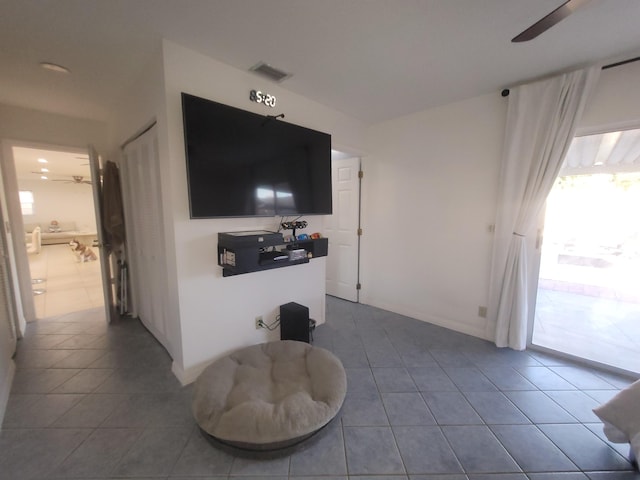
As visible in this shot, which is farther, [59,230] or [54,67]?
[59,230]

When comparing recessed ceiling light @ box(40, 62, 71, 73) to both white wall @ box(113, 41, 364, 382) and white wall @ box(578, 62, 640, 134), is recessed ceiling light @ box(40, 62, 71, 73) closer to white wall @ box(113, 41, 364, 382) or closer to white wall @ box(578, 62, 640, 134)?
white wall @ box(113, 41, 364, 382)

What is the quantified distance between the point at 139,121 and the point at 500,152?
3346 millimetres

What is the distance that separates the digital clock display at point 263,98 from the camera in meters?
2.08

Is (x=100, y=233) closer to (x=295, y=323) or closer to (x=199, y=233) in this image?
(x=199, y=233)

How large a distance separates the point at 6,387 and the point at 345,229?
136 inches

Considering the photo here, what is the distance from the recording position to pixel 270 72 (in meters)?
2.04

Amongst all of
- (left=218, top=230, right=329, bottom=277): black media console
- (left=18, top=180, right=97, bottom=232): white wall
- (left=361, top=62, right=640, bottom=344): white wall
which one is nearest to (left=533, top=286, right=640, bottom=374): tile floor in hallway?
(left=361, top=62, right=640, bottom=344): white wall

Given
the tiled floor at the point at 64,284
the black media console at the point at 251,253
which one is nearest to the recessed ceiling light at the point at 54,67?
the black media console at the point at 251,253

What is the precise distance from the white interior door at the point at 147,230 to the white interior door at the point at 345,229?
7.01 feet

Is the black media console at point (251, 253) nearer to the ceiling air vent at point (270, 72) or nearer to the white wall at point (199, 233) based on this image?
the white wall at point (199, 233)

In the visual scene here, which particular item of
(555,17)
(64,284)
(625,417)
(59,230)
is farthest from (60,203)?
(625,417)

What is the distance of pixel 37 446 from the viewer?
4.66 ft

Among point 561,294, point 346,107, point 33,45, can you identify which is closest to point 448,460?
point 561,294

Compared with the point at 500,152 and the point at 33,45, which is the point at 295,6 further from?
the point at 500,152
